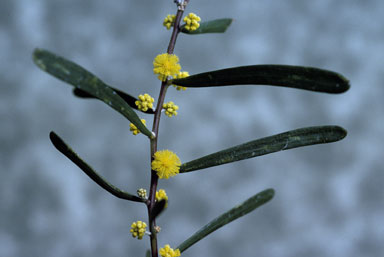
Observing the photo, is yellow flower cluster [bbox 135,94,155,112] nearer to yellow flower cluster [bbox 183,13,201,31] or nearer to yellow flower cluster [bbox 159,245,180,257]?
yellow flower cluster [bbox 183,13,201,31]

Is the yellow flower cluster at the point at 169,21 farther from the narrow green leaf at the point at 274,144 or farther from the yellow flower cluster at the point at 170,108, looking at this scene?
the narrow green leaf at the point at 274,144

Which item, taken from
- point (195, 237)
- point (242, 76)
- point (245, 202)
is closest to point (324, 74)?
point (242, 76)

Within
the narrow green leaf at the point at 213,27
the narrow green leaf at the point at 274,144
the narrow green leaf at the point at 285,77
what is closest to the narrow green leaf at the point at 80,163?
the narrow green leaf at the point at 274,144

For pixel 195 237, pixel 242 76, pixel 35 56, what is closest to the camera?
pixel 35 56

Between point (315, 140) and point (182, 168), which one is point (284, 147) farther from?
point (182, 168)

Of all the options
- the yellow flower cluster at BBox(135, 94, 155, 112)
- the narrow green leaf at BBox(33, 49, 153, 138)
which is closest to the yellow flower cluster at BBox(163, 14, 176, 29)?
the yellow flower cluster at BBox(135, 94, 155, 112)

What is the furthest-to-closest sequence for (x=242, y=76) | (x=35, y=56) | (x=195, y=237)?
(x=195, y=237) < (x=242, y=76) < (x=35, y=56)

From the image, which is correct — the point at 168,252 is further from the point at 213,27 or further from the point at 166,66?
the point at 213,27

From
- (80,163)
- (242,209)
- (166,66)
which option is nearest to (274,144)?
(242,209)
